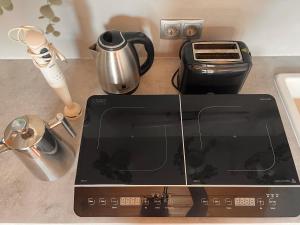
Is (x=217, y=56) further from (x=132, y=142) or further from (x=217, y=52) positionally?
(x=132, y=142)

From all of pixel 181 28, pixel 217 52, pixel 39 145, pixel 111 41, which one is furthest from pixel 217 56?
pixel 39 145

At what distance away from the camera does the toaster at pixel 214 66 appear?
2.46 feet

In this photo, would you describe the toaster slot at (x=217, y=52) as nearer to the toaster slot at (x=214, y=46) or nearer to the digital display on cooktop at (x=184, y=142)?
the toaster slot at (x=214, y=46)

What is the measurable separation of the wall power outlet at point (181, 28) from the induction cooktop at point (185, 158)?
9.2 inches

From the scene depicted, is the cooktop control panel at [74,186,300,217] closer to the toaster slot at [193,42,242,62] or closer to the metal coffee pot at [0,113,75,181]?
the metal coffee pot at [0,113,75,181]

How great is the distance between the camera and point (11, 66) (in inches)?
39.6

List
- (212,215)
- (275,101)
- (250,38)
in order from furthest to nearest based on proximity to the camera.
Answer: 1. (250,38)
2. (275,101)
3. (212,215)

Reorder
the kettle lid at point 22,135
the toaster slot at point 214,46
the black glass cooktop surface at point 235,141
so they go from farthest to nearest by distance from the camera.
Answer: the toaster slot at point 214,46 → the black glass cooktop surface at point 235,141 → the kettle lid at point 22,135

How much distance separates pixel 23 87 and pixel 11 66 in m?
0.13

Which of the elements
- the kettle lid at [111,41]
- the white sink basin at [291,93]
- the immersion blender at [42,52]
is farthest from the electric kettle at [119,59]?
the white sink basin at [291,93]

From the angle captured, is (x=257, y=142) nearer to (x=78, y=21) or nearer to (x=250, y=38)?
(x=250, y=38)

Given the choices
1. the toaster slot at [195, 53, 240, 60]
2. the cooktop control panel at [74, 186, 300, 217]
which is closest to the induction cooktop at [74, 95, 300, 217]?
the cooktop control panel at [74, 186, 300, 217]

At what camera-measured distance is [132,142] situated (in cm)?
77

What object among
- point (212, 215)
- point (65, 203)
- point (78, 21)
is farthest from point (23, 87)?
point (212, 215)
